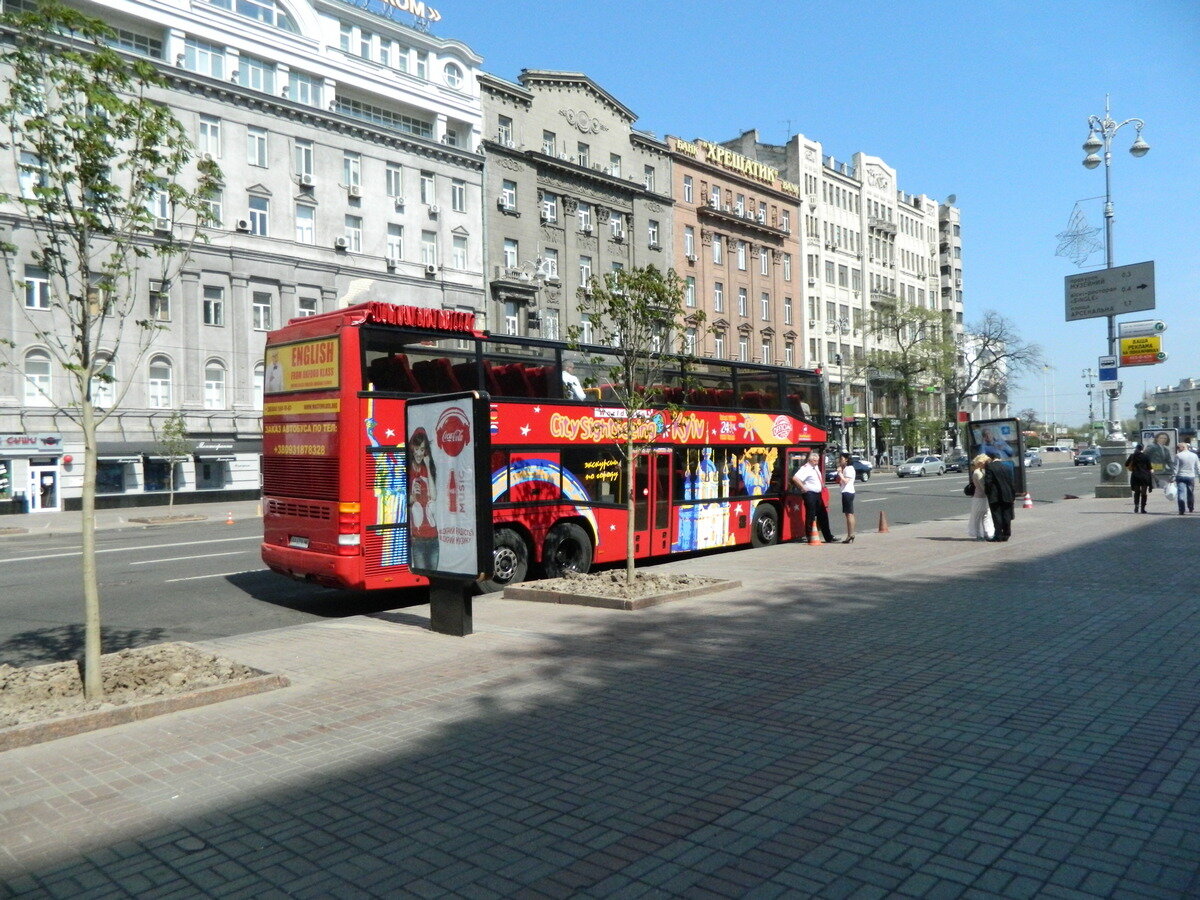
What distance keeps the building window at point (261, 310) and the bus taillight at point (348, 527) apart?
3235 cm

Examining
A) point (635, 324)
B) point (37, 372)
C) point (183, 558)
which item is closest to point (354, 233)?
point (37, 372)

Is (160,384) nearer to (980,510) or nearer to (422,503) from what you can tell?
(980,510)

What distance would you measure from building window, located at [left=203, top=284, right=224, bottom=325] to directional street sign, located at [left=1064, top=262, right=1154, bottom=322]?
104 feet

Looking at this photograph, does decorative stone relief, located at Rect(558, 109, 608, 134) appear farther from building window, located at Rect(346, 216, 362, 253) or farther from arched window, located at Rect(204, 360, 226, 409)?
arched window, located at Rect(204, 360, 226, 409)

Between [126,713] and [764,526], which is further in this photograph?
[764,526]

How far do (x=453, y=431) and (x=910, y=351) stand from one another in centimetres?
7127

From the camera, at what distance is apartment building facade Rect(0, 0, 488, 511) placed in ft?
119

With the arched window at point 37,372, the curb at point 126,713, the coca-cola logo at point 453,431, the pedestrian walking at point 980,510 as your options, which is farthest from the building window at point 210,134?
the curb at point 126,713

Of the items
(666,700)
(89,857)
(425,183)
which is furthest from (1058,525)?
(425,183)

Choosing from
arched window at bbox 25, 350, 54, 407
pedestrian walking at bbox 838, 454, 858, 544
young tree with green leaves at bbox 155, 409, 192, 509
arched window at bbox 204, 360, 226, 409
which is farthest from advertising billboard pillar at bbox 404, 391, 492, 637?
arched window at bbox 204, 360, 226, 409

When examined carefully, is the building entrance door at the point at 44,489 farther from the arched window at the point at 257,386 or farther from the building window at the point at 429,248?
the building window at the point at 429,248

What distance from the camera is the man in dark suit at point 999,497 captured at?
17000 millimetres

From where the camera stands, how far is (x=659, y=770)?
17.3 feet

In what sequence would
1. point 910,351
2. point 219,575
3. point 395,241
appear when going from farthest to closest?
point 910,351 < point 395,241 < point 219,575
